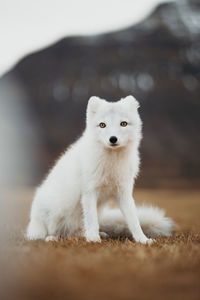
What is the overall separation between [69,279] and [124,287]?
246mm

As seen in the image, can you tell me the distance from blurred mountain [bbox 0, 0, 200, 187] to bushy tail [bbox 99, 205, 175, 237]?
7.54 metres

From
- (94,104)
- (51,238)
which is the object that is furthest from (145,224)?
(94,104)

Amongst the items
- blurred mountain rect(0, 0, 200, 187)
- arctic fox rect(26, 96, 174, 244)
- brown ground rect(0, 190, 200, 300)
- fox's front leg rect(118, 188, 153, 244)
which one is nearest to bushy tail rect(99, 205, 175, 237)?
arctic fox rect(26, 96, 174, 244)

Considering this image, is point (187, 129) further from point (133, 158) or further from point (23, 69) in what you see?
point (133, 158)

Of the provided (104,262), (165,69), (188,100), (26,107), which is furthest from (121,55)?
(104,262)

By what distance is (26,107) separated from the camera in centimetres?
1390

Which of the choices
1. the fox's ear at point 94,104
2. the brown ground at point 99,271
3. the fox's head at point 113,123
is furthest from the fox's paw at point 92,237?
the fox's ear at point 94,104

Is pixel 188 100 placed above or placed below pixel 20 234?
above

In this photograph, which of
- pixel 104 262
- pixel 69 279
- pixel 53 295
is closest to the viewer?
pixel 53 295

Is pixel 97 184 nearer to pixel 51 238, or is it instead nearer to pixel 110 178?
pixel 110 178

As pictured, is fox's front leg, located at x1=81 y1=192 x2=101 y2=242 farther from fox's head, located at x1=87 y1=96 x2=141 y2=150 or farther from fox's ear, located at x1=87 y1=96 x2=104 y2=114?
fox's ear, located at x1=87 y1=96 x2=104 y2=114

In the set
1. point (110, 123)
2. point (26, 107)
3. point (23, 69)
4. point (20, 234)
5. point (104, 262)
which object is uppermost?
point (23, 69)

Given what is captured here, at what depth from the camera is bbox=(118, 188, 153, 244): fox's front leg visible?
2.82 m

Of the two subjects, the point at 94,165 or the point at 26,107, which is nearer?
the point at 94,165
